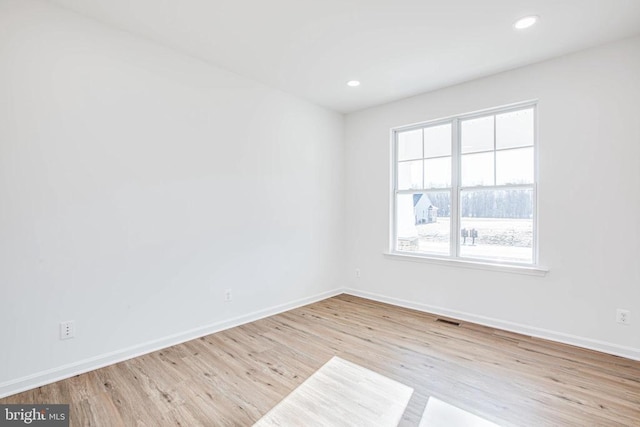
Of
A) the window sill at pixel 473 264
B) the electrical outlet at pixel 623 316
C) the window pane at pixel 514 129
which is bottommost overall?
the electrical outlet at pixel 623 316

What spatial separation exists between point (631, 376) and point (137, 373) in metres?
3.71

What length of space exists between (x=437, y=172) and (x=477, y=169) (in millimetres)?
471

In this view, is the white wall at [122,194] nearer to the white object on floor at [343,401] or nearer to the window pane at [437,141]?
the white object on floor at [343,401]

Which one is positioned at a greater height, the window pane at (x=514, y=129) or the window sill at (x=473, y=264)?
the window pane at (x=514, y=129)

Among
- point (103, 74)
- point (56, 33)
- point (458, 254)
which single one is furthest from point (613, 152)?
point (56, 33)

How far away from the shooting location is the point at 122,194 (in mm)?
2582

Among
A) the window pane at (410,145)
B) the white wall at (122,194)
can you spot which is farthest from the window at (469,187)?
the white wall at (122,194)

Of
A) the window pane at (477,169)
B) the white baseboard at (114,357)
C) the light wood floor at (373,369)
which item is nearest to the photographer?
the light wood floor at (373,369)

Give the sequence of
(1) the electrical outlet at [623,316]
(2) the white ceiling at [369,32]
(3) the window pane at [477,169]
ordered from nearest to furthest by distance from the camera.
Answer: (2) the white ceiling at [369,32], (1) the electrical outlet at [623,316], (3) the window pane at [477,169]

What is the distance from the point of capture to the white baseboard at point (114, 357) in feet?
6.97

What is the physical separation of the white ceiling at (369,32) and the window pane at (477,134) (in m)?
0.50

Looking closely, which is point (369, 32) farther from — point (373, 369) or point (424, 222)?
point (373, 369)

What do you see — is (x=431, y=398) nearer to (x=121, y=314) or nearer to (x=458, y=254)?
(x=458, y=254)

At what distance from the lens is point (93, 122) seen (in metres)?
2.44
